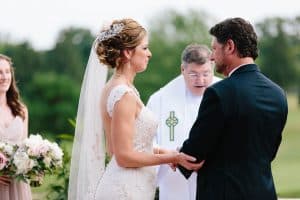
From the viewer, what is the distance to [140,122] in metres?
4.38

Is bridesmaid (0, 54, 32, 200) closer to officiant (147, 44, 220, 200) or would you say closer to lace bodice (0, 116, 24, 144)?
lace bodice (0, 116, 24, 144)

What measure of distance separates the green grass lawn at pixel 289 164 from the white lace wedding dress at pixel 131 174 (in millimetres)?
8558

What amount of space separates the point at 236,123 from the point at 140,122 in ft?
2.09

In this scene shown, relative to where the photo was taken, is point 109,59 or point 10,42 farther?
point 10,42

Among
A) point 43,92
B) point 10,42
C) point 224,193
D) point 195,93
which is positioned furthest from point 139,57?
point 43,92

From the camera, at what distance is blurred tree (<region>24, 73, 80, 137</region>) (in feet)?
121

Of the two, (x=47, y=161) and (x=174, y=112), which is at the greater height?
(x=174, y=112)

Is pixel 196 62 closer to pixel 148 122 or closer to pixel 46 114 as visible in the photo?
pixel 148 122

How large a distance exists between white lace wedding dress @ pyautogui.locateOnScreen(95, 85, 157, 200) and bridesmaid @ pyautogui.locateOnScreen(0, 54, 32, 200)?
1.66 meters

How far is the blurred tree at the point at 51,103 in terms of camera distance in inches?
1449

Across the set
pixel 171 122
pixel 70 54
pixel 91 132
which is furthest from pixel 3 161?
pixel 70 54

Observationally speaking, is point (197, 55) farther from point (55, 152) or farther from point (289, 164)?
point (289, 164)

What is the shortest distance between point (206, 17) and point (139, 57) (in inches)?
1619

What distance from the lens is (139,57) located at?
4441 mm
